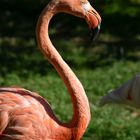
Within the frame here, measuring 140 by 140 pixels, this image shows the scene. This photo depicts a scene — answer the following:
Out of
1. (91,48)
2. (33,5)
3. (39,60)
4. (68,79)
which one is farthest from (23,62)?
(68,79)

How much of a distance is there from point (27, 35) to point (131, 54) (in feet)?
7.03

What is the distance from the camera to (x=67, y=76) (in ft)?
13.9

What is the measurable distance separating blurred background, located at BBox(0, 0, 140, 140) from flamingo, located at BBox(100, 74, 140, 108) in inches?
21.5

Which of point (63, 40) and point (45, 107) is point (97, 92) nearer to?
point (63, 40)

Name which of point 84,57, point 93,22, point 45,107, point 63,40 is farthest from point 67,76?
point 63,40

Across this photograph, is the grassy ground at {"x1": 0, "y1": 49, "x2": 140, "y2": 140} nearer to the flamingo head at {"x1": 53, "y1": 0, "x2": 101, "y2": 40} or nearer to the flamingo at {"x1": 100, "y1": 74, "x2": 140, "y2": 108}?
the flamingo at {"x1": 100, "y1": 74, "x2": 140, "y2": 108}

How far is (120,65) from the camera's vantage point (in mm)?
8602

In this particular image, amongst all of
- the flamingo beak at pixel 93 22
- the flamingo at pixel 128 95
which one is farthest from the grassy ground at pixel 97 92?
the flamingo beak at pixel 93 22

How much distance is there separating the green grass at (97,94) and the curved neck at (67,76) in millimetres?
1489

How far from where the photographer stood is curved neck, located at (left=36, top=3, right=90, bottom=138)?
4172mm

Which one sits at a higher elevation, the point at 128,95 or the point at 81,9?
the point at 81,9

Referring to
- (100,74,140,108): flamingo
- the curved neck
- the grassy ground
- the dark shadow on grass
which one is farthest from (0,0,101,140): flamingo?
the dark shadow on grass

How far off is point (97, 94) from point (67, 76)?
307cm

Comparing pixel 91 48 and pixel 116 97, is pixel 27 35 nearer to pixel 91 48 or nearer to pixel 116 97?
pixel 91 48
